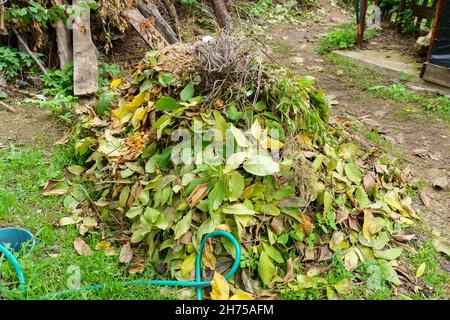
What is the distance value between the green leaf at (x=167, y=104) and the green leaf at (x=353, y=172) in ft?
4.18

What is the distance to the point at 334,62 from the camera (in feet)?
20.4

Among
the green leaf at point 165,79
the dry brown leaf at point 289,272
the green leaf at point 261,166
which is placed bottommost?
the dry brown leaf at point 289,272

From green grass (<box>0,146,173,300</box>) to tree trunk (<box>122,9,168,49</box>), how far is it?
1.93 metres

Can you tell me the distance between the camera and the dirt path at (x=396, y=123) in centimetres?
350

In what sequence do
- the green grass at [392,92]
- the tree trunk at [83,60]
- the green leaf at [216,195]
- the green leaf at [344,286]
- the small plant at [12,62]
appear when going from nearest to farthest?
the green leaf at [344,286] → the green leaf at [216,195] → the tree trunk at [83,60] → the small plant at [12,62] → the green grass at [392,92]

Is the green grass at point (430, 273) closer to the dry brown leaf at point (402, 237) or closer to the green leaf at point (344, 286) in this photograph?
the dry brown leaf at point (402, 237)

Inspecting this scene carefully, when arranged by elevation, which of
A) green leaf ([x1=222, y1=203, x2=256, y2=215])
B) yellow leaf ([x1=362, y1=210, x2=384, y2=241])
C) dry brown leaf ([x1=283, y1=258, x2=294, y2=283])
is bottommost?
dry brown leaf ([x1=283, y1=258, x2=294, y2=283])

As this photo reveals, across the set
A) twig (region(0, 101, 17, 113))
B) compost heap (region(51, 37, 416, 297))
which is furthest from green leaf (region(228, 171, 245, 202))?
twig (region(0, 101, 17, 113))

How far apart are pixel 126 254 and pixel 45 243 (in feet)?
1.70

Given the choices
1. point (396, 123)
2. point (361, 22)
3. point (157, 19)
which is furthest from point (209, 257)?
point (361, 22)

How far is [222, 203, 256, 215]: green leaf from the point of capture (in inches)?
101

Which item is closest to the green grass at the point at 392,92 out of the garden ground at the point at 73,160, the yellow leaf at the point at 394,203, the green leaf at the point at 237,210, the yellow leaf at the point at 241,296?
the garden ground at the point at 73,160

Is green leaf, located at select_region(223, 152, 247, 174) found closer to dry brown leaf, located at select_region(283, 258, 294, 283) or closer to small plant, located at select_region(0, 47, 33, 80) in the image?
dry brown leaf, located at select_region(283, 258, 294, 283)

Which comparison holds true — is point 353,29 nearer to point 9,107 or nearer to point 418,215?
point 418,215
